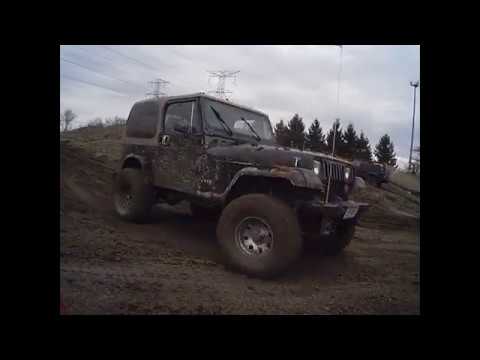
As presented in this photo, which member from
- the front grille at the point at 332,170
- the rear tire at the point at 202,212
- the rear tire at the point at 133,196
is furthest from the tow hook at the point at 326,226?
the rear tire at the point at 133,196

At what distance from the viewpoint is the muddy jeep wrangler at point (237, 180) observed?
3.64 meters

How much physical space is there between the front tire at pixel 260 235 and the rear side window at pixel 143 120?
230 cm

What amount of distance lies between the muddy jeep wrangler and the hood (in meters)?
0.01

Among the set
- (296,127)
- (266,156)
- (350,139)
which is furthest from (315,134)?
(266,156)

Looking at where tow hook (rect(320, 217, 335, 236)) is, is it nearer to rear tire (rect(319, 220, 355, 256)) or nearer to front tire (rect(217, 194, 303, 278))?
front tire (rect(217, 194, 303, 278))

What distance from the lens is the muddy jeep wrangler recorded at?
3.64m

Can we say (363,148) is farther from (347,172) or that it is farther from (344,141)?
(347,172)

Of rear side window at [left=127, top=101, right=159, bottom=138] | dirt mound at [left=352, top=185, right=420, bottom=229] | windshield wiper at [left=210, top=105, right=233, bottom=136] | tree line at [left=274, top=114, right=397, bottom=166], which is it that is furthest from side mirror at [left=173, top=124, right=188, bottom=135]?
tree line at [left=274, top=114, right=397, bottom=166]

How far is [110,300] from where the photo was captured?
113 inches

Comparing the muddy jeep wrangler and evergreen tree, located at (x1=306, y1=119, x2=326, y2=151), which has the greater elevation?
evergreen tree, located at (x1=306, y1=119, x2=326, y2=151)

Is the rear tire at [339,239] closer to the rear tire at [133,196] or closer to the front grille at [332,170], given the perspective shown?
the front grille at [332,170]

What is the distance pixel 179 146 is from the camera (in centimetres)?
488

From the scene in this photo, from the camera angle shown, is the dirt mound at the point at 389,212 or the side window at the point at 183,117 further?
the dirt mound at the point at 389,212
